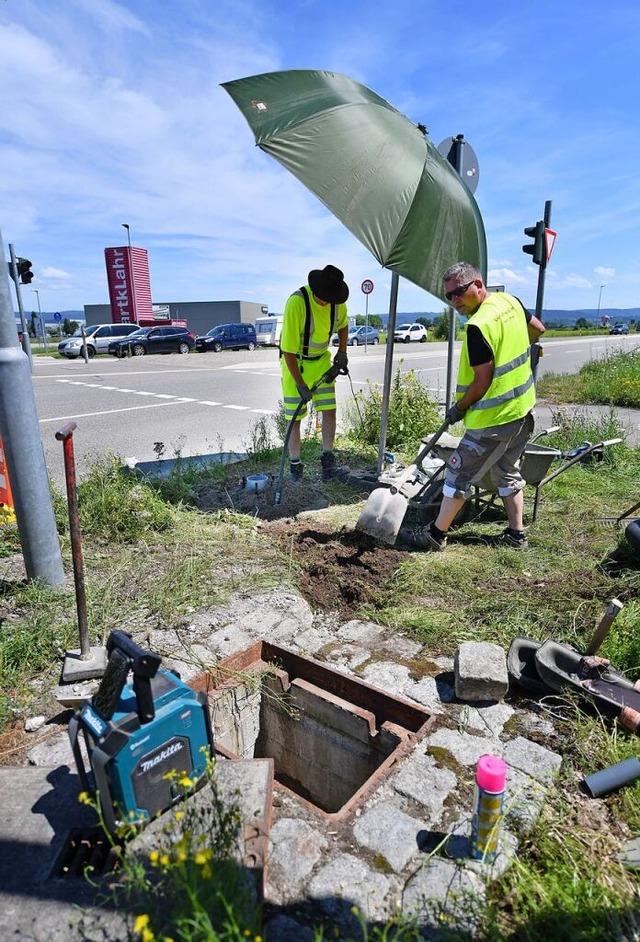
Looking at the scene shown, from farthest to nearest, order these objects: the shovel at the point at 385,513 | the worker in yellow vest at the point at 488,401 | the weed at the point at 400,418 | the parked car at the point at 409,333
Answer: the parked car at the point at 409,333
the weed at the point at 400,418
the shovel at the point at 385,513
the worker in yellow vest at the point at 488,401

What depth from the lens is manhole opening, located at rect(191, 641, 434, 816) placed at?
2.68 metres

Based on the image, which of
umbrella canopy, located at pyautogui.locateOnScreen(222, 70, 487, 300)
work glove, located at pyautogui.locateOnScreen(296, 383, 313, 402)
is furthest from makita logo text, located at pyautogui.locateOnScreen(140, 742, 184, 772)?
work glove, located at pyautogui.locateOnScreen(296, 383, 313, 402)

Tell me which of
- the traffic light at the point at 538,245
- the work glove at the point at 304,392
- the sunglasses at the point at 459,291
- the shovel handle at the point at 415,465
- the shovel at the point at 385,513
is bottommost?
the shovel at the point at 385,513

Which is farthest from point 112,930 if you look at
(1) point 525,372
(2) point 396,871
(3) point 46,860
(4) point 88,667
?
(1) point 525,372

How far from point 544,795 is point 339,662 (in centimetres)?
114

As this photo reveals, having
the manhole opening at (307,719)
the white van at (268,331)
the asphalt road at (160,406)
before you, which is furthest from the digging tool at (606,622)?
the white van at (268,331)

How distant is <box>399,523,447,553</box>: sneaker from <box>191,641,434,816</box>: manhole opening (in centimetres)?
155

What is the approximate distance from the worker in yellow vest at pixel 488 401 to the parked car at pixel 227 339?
26250 millimetres

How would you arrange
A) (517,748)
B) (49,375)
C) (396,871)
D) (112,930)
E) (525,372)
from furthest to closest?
(49,375), (525,372), (517,748), (396,871), (112,930)

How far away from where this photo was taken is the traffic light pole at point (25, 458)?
123 inches

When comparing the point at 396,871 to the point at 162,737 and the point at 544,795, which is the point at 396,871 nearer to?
the point at 544,795

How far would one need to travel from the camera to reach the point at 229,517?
4734 mm

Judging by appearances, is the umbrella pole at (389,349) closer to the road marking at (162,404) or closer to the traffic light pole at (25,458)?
the traffic light pole at (25,458)

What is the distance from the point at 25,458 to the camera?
10.6ft
